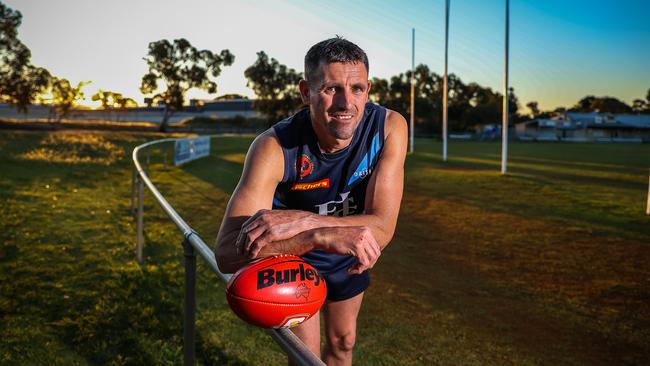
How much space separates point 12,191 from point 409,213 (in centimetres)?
968

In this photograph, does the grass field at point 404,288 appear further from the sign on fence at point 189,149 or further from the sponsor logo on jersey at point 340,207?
the sign on fence at point 189,149

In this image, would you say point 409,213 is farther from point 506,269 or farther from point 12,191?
point 12,191

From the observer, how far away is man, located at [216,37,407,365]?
7.10ft

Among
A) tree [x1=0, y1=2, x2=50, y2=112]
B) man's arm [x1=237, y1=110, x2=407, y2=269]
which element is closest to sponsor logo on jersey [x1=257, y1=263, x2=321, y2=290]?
man's arm [x1=237, y1=110, x2=407, y2=269]

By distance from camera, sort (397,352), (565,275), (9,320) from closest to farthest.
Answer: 1. (397,352)
2. (9,320)
3. (565,275)

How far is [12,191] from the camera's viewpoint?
42.3 feet

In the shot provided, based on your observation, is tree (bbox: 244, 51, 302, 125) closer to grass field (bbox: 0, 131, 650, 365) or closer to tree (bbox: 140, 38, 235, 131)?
tree (bbox: 140, 38, 235, 131)

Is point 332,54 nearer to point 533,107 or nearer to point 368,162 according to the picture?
point 368,162

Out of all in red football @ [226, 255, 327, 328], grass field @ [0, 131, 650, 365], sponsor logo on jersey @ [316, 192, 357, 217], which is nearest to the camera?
red football @ [226, 255, 327, 328]

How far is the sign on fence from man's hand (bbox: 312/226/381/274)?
19.8m

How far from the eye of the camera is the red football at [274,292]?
202 centimetres

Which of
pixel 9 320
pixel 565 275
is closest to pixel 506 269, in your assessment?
pixel 565 275

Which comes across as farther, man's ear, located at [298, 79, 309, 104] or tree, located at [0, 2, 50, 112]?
tree, located at [0, 2, 50, 112]

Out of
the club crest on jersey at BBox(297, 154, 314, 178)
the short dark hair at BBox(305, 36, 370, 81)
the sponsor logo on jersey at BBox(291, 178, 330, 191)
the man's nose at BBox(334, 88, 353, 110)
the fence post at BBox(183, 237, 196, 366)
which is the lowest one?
the fence post at BBox(183, 237, 196, 366)
